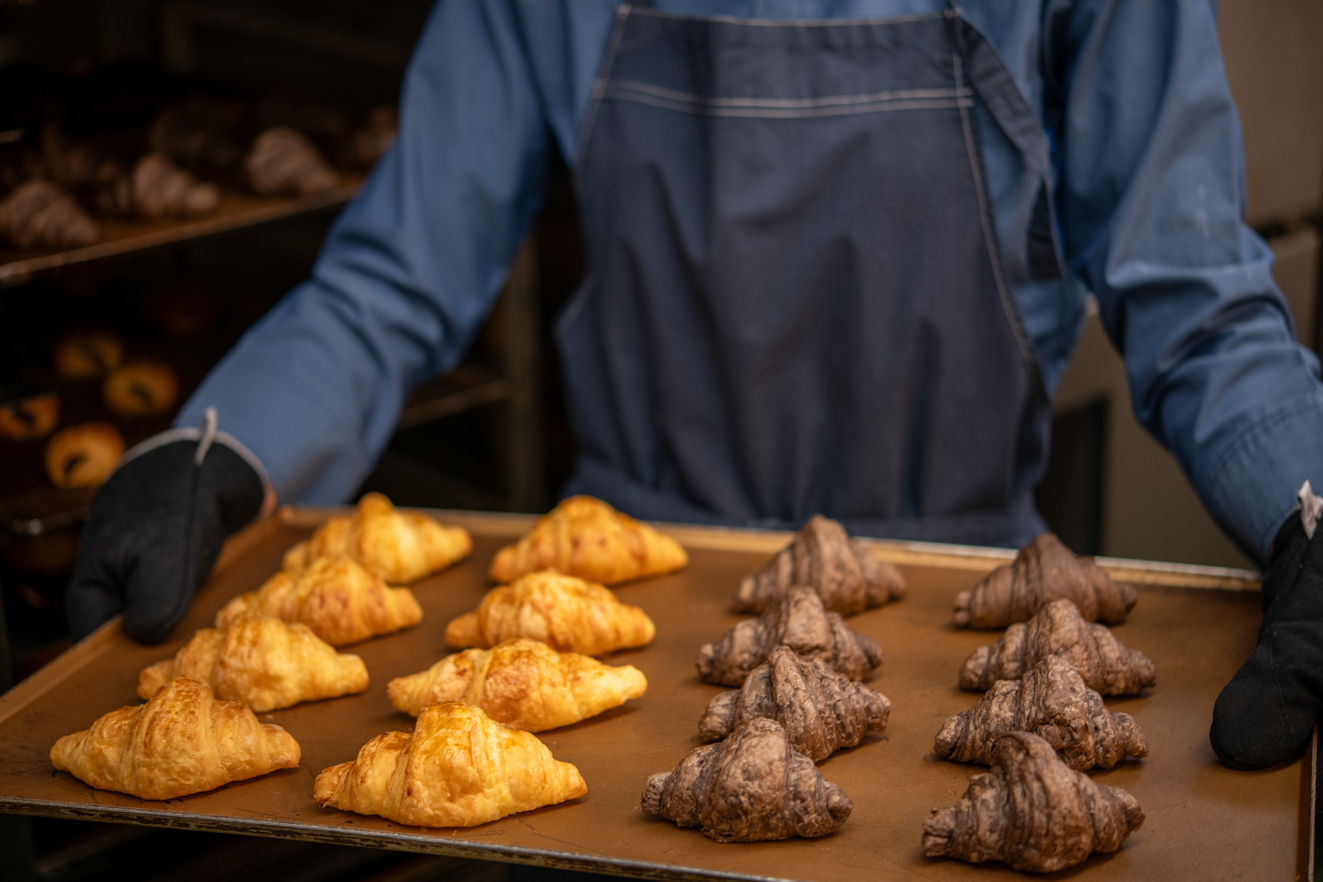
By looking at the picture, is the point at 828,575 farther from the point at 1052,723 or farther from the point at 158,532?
the point at 158,532

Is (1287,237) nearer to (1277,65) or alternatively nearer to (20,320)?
(1277,65)

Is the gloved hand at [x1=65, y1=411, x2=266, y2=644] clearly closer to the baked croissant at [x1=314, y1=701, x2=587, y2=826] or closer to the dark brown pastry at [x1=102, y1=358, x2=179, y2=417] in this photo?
the baked croissant at [x1=314, y1=701, x2=587, y2=826]

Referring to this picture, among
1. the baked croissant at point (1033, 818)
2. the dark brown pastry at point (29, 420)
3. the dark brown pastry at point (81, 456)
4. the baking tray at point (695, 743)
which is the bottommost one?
the dark brown pastry at point (81, 456)

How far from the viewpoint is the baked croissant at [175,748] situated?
4.22 ft

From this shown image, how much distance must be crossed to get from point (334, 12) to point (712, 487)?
1864mm

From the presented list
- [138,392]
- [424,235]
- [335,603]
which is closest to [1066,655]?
[335,603]

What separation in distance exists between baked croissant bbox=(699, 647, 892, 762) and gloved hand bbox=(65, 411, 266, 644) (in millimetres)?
761

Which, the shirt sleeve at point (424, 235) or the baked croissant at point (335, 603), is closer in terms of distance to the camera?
the baked croissant at point (335, 603)

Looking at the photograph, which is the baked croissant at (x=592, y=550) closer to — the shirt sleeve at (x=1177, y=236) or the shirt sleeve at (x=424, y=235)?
the shirt sleeve at (x=424, y=235)

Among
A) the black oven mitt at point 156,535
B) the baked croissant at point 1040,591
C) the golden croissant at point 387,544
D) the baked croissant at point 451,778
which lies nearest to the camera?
the baked croissant at point 451,778

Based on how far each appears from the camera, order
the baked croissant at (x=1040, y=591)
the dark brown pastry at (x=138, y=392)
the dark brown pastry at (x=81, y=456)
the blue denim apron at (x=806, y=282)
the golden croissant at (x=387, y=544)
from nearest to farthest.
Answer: the baked croissant at (x=1040, y=591) < the golden croissant at (x=387, y=544) < the blue denim apron at (x=806, y=282) < the dark brown pastry at (x=81, y=456) < the dark brown pastry at (x=138, y=392)

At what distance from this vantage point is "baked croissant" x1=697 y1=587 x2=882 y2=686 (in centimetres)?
145

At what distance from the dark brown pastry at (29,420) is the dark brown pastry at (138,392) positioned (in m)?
0.22

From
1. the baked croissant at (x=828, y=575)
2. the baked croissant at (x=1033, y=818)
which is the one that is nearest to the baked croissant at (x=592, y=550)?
the baked croissant at (x=828, y=575)
